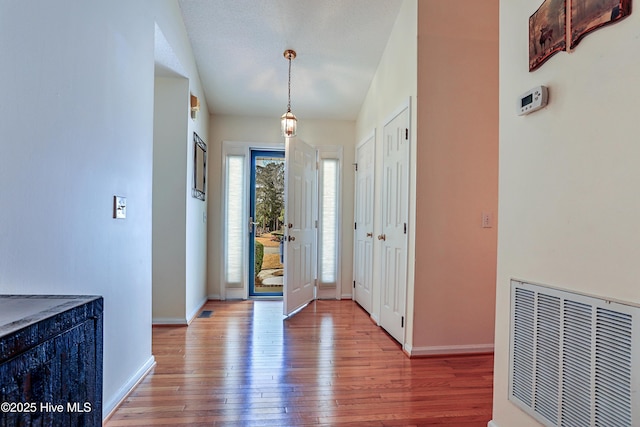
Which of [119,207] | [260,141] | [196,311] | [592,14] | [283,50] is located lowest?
[196,311]

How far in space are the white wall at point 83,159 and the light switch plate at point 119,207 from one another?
4 centimetres

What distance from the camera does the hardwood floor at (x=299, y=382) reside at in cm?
176

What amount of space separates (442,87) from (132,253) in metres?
2.51

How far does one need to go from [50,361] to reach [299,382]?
173 cm

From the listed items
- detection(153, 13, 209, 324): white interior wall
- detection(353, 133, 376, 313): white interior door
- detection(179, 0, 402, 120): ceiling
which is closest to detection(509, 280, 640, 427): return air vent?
detection(353, 133, 376, 313): white interior door

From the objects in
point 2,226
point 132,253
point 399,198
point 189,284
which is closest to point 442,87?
point 399,198

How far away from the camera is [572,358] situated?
46.1 inches

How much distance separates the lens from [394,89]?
306cm

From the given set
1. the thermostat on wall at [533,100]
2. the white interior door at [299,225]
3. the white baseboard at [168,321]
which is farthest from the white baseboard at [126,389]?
the thermostat on wall at [533,100]

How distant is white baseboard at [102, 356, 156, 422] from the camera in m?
1.71

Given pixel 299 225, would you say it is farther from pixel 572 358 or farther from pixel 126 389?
pixel 572 358

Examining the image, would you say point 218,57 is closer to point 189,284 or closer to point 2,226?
point 189,284

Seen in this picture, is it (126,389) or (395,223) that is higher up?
(395,223)

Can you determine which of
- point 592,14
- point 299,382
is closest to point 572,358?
point 592,14
